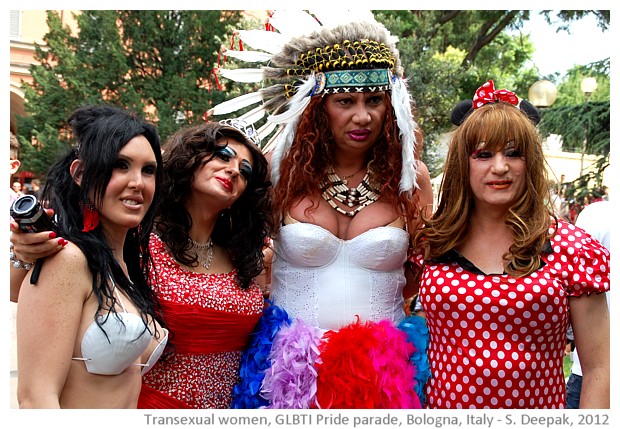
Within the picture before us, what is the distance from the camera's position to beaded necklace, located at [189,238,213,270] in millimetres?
2547

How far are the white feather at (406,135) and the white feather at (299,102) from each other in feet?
1.24

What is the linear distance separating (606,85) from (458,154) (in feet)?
24.6

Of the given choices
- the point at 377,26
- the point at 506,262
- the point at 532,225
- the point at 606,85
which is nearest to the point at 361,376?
the point at 506,262

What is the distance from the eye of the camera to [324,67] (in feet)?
9.06

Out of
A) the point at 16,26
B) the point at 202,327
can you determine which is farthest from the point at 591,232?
the point at 16,26

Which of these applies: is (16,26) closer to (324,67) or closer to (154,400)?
(324,67)

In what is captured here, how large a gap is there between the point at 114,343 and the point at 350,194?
133cm

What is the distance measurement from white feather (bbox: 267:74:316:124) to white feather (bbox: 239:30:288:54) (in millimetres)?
292

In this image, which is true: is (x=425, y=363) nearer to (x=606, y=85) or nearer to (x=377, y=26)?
(x=377, y=26)

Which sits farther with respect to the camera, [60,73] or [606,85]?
[60,73]

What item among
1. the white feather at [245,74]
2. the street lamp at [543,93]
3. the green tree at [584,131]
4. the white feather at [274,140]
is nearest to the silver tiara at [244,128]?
the white feather at [274,140]

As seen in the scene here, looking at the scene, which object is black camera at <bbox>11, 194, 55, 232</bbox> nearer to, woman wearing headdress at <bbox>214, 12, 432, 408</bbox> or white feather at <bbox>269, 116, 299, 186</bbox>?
woman wearing headdress at <bbox>214, 12, 432, 408</bbox>

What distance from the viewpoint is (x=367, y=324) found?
2.59 meters

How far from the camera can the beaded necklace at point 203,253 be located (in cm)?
255
